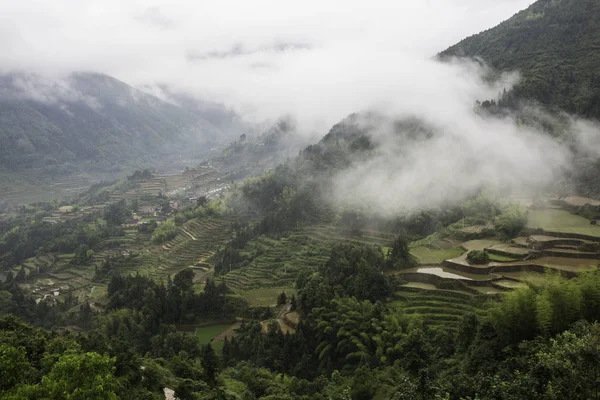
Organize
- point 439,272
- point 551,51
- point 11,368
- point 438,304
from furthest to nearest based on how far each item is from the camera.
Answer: point 551,51 → point 439,272 → point 438,304 → point 11,368

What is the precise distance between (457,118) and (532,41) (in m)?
22.1

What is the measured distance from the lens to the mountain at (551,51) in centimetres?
4553

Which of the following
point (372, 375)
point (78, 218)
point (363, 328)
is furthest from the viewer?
point (78, 218)

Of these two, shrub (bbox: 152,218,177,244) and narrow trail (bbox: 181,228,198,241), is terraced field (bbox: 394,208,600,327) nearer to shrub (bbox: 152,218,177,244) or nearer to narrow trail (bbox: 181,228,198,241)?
narrow trail (bbox: 181,228,198,241)

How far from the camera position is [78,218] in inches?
3024


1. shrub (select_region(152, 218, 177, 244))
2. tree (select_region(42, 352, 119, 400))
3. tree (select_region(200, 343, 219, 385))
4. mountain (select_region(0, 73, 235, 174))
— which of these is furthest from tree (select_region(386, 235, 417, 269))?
mountain (select_region(0, 73, 235, 174))

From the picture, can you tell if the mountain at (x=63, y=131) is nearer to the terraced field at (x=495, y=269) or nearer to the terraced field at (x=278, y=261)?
the terraced field at (x=278, y=261)

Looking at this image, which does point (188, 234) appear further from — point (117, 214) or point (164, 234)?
point (117, 214)

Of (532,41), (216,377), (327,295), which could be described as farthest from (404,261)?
(532,41)

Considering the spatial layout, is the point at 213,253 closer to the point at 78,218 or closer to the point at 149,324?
the point at 149,324

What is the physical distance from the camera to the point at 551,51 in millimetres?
56750

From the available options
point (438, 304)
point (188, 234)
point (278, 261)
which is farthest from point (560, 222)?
point (188, 234)

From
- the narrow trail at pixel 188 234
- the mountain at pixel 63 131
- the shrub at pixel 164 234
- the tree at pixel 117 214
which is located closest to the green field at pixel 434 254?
the narrow trail at pixel 188 234

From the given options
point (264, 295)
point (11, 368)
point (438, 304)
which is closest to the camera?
point (11, 368)
